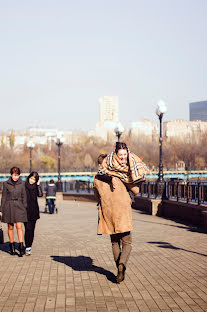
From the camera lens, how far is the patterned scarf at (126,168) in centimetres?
628

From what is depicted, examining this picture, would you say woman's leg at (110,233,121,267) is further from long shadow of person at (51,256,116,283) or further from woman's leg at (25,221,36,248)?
woman's leg at (25,221,36,248)

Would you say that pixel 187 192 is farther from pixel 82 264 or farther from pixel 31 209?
pixel 82 264

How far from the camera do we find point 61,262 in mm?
8172

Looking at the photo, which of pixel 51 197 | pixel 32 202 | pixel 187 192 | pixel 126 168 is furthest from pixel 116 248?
pixel 51 197

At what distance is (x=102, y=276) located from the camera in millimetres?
6918

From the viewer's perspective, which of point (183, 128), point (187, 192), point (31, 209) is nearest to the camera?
point (31, 209)

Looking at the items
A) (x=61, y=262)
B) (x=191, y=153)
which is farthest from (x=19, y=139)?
(x=61, y=262)

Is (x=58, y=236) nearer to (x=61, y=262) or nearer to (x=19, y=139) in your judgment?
(x=61, y=262)

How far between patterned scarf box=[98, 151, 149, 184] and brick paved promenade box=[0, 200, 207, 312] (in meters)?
1.38

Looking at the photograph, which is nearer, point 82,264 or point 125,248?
point 125,248

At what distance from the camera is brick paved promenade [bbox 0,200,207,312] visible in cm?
549

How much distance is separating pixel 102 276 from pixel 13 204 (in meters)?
2.50

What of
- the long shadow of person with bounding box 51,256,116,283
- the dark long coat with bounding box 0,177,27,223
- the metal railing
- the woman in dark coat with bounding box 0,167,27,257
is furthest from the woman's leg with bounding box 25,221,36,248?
the metal railing

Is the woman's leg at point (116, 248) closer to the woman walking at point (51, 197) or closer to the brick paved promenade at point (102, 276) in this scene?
the brick paved promenade at point (102, 276)
